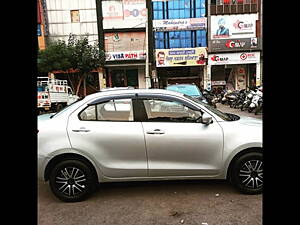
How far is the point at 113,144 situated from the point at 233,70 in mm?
25257

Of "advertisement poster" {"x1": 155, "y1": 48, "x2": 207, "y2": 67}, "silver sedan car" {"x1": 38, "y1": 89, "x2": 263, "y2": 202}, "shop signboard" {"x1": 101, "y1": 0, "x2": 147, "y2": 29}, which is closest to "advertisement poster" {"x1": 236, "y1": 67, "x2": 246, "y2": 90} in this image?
"advertisement poster" {"x1": 155, "y1": 48, "x2": 207, "y2": 67}

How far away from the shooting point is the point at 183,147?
10.8ft

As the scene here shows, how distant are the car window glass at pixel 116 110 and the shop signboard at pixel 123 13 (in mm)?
21753

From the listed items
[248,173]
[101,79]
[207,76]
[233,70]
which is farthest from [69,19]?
[248,173]

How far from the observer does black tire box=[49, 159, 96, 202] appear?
3355 mm

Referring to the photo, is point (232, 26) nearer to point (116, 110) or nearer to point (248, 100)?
point (248, 100)

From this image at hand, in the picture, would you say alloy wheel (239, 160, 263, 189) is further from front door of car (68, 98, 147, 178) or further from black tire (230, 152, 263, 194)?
front door of car (68, 98, 147, 178)

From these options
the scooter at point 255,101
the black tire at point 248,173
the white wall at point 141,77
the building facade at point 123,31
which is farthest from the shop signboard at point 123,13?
the black tire at point 248,173

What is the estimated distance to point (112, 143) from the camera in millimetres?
3307

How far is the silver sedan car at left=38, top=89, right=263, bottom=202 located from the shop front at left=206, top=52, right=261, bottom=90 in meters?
21.1

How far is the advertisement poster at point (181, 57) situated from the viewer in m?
23.9

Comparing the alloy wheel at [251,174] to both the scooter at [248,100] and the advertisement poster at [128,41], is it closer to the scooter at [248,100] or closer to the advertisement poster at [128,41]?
the scooter at [248,100]
